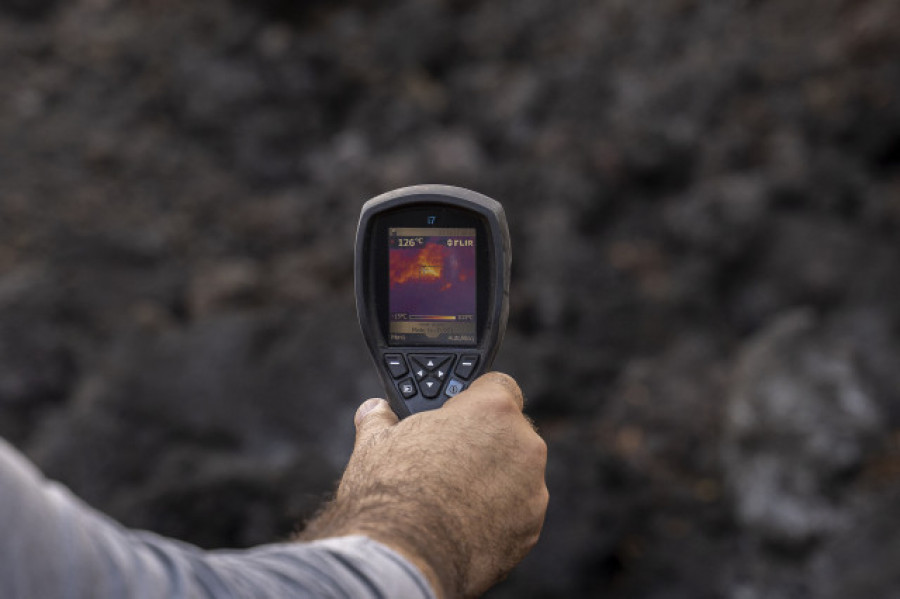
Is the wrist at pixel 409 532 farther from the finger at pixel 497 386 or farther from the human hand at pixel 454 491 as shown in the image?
A: the finger at pixel 497 386

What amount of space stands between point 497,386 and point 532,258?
2.06 meters

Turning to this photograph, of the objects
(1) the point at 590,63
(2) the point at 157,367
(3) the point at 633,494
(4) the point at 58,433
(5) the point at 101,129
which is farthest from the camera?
(5) the point at 101,129

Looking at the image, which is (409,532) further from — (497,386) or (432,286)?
(432,286)

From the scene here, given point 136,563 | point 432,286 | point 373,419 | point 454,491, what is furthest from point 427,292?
point 136,563

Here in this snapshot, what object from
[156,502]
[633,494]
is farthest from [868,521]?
[156,502]

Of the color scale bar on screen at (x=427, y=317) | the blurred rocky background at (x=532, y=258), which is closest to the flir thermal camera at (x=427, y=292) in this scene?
the color scale bar on screen at (x=427, y=317)

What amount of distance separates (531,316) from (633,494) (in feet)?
2.75

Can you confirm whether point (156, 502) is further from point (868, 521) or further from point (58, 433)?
point (868, 521)

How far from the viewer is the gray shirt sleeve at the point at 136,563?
1.18ft

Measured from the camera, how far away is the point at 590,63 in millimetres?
3180

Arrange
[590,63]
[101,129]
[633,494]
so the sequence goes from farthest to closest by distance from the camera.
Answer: [101,129]
[590,63]
[633,494]

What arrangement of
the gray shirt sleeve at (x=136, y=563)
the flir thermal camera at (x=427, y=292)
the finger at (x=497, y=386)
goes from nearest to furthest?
the gray shirt sleeve at (x=136, y=563)
the finger at (x=497, y=386)
the flir thermal camera at (x=427, y=292)

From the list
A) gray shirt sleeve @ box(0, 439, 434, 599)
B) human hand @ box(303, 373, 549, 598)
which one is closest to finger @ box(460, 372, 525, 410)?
human hand @ box(303, 373, 549, 598)

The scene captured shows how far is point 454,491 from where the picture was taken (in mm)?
634
